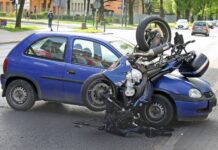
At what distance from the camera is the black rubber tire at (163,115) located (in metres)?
→ 7.74

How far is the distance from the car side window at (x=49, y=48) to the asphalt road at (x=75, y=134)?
983mm

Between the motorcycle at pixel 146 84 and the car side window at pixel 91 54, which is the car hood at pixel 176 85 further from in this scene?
the car side window at pixel 91 54

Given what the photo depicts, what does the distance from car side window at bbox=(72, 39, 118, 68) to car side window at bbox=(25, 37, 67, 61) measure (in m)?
0.24

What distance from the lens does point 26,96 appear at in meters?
8.82

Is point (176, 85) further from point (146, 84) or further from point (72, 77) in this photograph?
point (72, 77)

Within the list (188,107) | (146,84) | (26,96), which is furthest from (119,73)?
(26,96)

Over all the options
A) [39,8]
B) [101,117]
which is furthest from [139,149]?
[39,8]

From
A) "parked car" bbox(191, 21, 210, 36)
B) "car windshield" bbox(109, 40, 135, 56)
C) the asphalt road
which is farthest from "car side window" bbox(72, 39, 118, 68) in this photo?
"parked car" bbox(191, 21, 210, 36)

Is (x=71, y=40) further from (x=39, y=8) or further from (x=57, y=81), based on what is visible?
(x=39, y=8)

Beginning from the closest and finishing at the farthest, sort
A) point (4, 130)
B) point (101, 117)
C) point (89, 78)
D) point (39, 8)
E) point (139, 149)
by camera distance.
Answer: point (139, 149) < point (4, 130) < point (89, 78) < point (101, 117) < point (39, 8)

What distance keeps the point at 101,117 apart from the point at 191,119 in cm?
152

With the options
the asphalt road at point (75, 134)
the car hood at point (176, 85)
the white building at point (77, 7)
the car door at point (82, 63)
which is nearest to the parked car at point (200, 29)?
the asphalt road at point (75, 134)

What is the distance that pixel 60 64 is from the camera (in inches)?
336

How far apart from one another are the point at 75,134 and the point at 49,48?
2114mm
